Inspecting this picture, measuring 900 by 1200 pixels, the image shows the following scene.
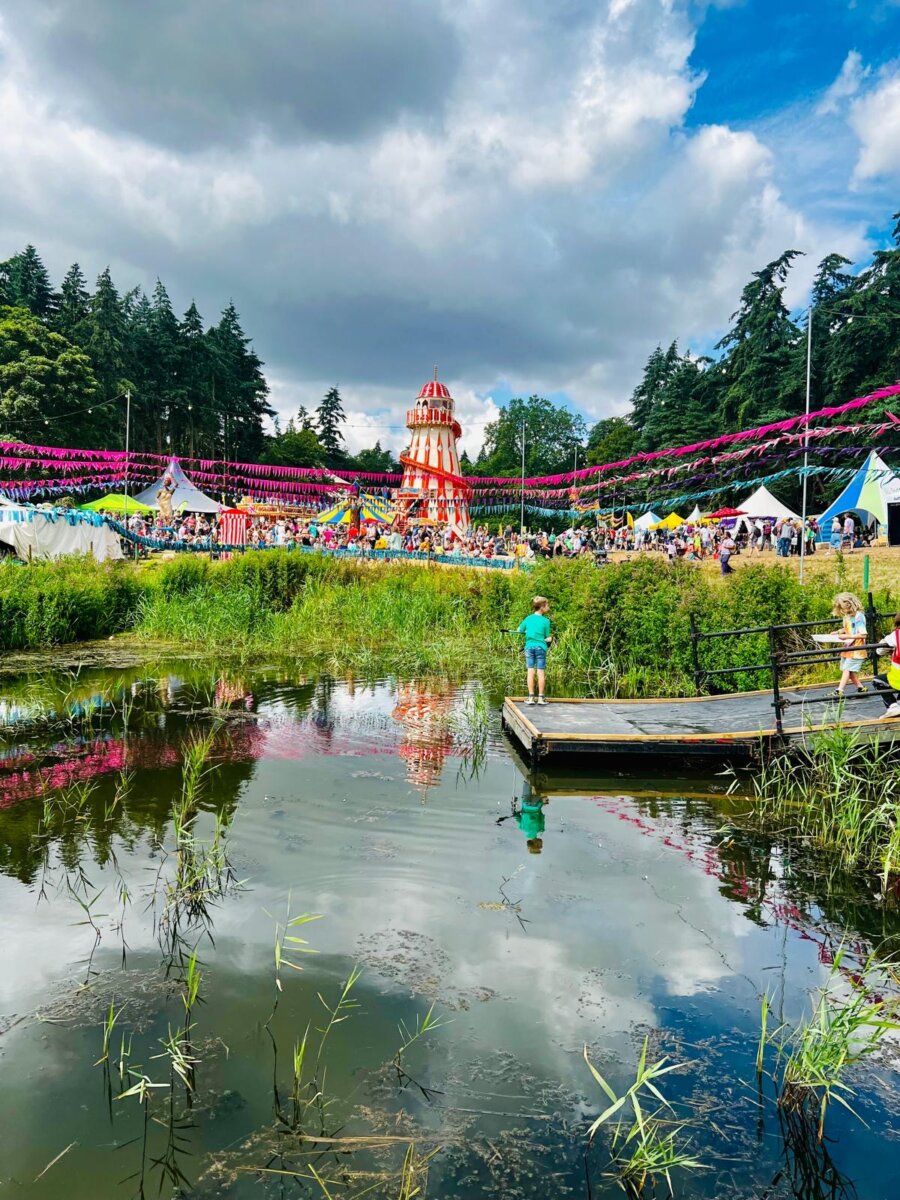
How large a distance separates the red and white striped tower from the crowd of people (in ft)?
25.1

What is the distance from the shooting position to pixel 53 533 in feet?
92.3

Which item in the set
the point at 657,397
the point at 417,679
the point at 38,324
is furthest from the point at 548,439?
the point at 417,679

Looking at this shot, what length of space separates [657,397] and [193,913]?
65618 millimetres

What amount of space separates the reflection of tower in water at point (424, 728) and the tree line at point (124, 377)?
38971mm

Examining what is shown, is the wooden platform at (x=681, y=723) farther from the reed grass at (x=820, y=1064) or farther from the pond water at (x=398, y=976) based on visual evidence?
the reed grass at (x=820, y=1064)

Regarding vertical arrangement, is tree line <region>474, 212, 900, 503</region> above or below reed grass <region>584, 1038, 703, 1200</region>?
above

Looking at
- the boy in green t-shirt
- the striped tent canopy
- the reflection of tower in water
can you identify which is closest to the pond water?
the reflection of tower in water

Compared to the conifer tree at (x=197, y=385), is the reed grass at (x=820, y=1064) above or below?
below

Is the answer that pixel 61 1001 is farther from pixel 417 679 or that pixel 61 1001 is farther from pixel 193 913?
pixel 417 679

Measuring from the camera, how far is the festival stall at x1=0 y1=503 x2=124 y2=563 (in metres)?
26.7

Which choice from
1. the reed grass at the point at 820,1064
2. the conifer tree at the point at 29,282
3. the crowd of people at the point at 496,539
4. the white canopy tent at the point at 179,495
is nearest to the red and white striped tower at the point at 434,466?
the crowd of people at the point at 496,539

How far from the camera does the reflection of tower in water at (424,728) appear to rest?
9198 millimetres

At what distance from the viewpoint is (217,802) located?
25.8ft

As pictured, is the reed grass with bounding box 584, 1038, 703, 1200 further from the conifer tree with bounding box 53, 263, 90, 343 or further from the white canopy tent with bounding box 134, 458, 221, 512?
the conifer tree with bounding box 53, 263, 90, 343
